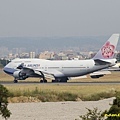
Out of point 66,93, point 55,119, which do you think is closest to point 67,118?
point 55,119

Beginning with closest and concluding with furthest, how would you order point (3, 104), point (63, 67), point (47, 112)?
1. point (3, 104)
2. point (47, 112)
3. point (63, 67)

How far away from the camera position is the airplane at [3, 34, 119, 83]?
233 feet

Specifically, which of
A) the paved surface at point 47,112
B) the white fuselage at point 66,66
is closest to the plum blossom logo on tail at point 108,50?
the white fuselage at point 66,66

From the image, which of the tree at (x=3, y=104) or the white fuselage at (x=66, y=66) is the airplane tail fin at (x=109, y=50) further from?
the tree at (x=3, y=104)

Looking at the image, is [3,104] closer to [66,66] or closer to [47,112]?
[47,112]

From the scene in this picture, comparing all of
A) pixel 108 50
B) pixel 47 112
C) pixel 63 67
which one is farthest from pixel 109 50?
pixel 47 112

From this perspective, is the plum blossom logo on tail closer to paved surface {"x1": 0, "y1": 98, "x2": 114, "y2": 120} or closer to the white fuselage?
the white fuselage

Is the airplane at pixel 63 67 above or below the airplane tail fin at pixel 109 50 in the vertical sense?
below

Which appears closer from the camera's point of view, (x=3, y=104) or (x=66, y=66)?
(x=3, y=104)

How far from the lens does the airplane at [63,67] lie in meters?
71.1

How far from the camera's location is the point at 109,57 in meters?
74.0

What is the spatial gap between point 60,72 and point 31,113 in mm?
41527

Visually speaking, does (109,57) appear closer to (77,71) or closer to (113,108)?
(77,71)

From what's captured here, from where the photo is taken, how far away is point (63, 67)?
73375mm
